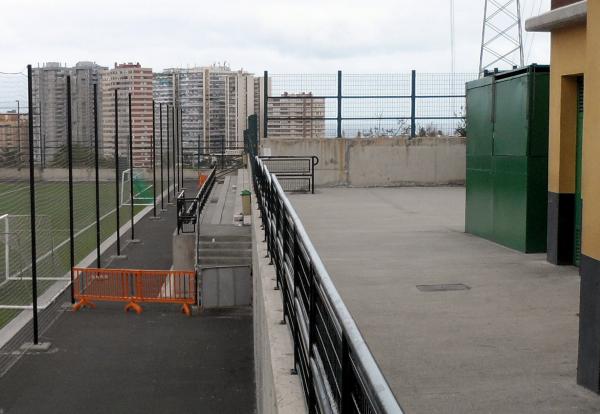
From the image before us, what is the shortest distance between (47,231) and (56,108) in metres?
4.25

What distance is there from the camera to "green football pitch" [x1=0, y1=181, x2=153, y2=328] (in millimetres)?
19500

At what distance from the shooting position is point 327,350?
322 cm

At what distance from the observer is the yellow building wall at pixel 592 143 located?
14.8ft

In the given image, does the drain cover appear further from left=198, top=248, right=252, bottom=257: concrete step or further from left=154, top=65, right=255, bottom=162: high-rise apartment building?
left=154, top=65, right=255, bottom=162: high-rise apartment building

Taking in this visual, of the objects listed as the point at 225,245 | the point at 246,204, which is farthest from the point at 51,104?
the point at 225,245

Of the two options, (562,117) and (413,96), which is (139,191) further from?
(562,117)

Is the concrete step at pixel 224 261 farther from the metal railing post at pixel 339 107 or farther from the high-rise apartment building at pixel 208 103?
the high-rise apartment building at pixel 208 103

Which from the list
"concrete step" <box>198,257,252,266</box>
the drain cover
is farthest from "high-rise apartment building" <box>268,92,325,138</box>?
the drain cover

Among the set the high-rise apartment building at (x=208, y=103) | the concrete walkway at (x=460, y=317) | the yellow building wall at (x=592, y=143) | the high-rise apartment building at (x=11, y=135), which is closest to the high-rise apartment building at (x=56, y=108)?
the high-rise apartment building at (x=11, y=135)

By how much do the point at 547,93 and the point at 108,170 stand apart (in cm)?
4692

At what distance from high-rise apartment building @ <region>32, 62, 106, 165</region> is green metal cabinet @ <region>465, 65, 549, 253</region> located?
36.2 ft

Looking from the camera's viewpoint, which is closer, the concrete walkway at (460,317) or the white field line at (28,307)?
the concrete walkway at (460,317)

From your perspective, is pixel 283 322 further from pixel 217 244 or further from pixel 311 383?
pixel 217 244

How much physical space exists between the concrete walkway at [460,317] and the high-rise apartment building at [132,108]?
3901cm
